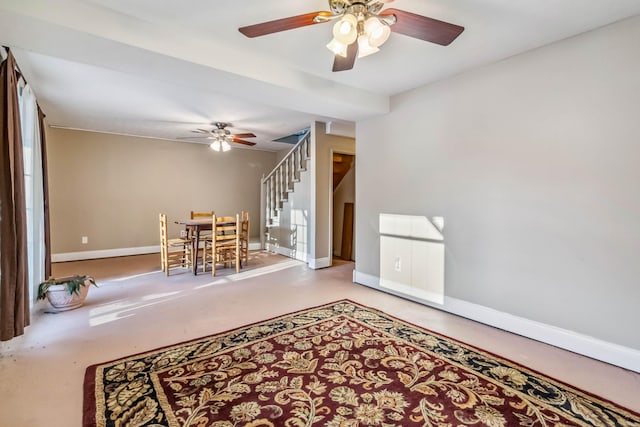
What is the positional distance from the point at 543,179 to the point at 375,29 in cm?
180

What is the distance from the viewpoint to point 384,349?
225cm

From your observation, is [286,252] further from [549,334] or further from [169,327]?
[549,334]

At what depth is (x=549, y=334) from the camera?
2367mm

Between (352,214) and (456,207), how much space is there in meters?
3.10

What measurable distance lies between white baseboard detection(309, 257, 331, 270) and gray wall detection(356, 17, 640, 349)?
2.08 metres

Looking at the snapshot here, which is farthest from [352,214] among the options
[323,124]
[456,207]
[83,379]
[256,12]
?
[83,379]

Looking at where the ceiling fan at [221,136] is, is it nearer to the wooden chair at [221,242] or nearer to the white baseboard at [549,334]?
the wooden chair at [221,242]

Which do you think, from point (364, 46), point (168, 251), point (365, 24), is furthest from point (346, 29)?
point (168, 251)

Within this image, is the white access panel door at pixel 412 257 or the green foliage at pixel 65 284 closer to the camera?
the green foliage at pixel 65 284

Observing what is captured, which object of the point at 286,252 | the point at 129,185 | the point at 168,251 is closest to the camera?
the point at 168,251

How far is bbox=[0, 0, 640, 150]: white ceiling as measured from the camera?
1890 millimetres

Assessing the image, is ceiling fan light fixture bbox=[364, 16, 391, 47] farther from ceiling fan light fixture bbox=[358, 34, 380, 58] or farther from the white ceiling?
the white ceiling

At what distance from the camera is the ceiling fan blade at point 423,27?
5.33 ft

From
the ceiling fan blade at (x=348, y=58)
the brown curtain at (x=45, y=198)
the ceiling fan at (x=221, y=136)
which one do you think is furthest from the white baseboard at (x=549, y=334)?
the brown curtain at (x=45, y=198)
